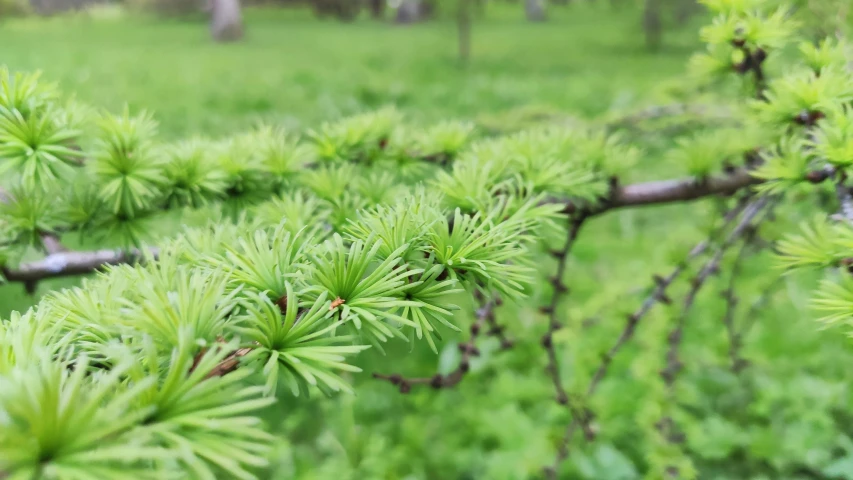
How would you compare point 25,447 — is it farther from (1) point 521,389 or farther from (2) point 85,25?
(2) point 85,25

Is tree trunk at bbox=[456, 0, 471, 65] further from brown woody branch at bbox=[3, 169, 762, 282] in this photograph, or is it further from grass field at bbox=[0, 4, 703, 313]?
brown woody branch at bbox=[3, 169, 762, 282]

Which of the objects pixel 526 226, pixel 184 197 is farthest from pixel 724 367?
pixel 184 197

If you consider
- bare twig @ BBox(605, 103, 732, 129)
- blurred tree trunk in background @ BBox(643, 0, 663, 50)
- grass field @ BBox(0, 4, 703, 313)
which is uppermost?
blurred tree trunk in background @ BBox(643, 0, 663, 50)

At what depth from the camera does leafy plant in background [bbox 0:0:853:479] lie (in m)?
0.30

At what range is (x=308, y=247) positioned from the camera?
17.0 inches

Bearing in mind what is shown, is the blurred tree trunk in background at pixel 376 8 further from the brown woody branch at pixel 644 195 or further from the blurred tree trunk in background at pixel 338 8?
the brown woody branch at pixel 644 195

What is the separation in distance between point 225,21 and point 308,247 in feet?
40.5

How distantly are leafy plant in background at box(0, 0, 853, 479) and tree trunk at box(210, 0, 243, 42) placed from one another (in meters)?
11.5

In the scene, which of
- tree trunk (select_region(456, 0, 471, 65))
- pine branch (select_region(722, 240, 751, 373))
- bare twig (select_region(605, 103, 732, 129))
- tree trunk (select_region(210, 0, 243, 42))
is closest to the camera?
pine branch (select_region(722, 240, 751, 373))

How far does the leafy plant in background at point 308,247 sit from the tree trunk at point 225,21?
11547 millimetres

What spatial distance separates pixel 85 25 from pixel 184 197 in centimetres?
1497

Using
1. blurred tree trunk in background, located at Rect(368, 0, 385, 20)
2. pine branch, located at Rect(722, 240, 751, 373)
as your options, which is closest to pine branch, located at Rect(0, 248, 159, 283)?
pine branch, located at Rect(722, 240, 751, 373)

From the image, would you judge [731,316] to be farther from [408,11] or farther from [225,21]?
[408,11]

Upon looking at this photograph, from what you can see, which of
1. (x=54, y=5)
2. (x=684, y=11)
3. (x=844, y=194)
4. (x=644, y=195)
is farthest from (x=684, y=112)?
(x=54, y=5)
